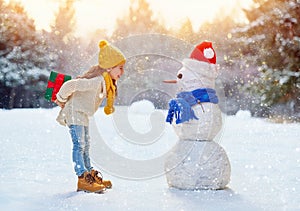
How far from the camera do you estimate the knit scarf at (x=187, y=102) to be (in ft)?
14.3

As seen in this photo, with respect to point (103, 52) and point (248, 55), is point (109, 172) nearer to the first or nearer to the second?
point (103, 52)

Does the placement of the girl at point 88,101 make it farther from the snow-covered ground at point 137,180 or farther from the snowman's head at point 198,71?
the snowman's head at point 198,71

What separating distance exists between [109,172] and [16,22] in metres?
18.9

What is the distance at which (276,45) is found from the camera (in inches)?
567

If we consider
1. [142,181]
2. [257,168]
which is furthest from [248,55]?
[142,181]

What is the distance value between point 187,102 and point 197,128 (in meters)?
0.27

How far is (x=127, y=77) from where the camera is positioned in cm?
2261

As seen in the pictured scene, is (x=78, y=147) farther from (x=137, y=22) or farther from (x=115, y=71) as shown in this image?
(x=137, y=22)

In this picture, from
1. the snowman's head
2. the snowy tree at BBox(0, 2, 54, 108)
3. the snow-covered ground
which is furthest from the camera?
the snowy tree at BBox(0, 2, 54, 108)

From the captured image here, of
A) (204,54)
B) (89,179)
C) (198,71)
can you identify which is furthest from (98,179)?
(204,54)

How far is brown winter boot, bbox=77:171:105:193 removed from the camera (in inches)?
163

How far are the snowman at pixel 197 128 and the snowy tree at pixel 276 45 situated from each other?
10.1 m

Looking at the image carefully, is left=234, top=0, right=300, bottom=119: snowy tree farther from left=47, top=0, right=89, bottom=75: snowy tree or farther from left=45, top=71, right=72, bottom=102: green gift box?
left=47, top=0, right=89, bottom=75: snowy tree

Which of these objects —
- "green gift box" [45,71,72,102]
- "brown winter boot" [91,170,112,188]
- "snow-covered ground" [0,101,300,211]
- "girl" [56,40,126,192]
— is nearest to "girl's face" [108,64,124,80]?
"girl" [56,40,126,192]
